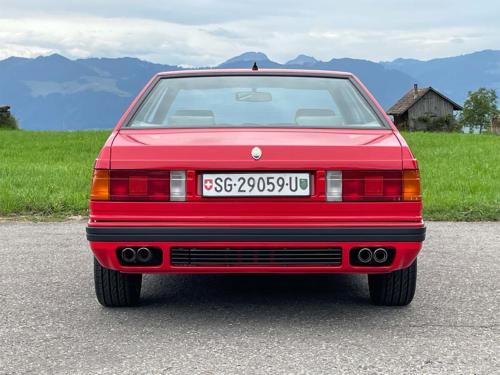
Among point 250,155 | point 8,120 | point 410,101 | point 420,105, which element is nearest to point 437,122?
point 410,101

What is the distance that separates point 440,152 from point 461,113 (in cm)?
11196

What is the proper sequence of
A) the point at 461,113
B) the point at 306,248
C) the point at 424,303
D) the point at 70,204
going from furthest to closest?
the point at 461,113 → the point at 70,204 → the point at 424,303 → the point at 306,248

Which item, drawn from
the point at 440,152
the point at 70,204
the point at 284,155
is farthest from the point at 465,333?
the point at 440,152

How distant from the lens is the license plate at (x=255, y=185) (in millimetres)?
3592

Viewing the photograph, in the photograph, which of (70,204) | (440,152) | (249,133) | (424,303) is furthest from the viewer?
(440,152)

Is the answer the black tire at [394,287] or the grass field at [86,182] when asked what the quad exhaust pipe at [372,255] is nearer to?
the black tire at [394,287]

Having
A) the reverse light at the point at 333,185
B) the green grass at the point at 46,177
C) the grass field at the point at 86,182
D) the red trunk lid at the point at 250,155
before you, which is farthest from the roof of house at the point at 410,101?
the reverse light at the point at 333,185

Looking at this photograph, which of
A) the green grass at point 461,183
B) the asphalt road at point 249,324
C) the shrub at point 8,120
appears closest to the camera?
the asphalt road at point 249,324

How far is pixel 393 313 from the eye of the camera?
407 centimetres

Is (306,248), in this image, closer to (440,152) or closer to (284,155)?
(284,155)

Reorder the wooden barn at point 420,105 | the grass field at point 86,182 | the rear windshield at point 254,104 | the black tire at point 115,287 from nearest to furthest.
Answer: the black tire at point 115,287
the rear windshield at point 254,104
the grass field at point 86,182
the wooden barn at point 420,105

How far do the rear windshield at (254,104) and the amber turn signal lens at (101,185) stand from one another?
1.82ft

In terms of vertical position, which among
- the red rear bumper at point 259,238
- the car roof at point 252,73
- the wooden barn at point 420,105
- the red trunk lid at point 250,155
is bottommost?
the wooden barn at point 420,105

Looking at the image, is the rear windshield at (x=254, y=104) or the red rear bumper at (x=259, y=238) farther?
the rear windshield at (x=254, y=104)
